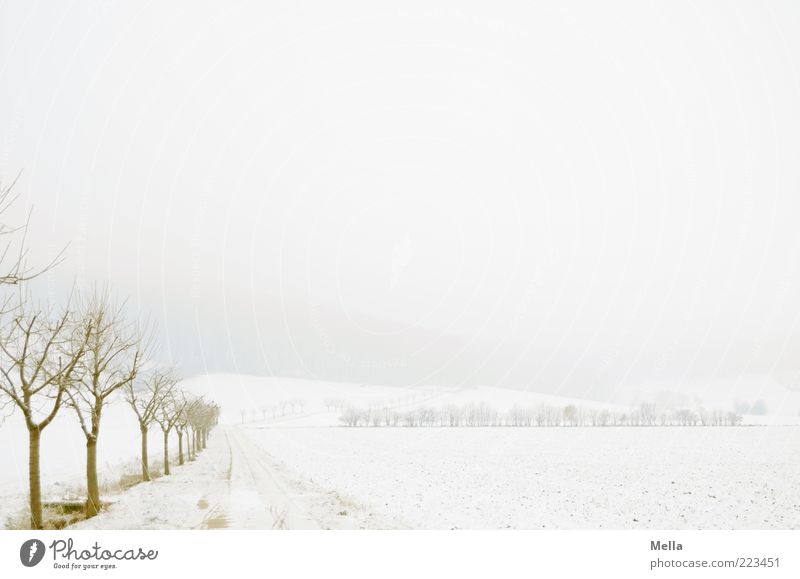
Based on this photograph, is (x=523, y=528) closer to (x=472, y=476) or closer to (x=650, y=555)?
(x=650, y=555)

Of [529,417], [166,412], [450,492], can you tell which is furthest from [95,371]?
[529,417]

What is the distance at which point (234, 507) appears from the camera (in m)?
16.0

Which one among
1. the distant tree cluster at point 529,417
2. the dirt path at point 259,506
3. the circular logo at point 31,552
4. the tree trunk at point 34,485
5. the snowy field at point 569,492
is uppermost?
the tree trunk at point 34,485

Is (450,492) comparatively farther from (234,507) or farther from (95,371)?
(95,371)

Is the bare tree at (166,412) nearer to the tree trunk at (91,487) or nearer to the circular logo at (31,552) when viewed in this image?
the tree trunk at (91,487)

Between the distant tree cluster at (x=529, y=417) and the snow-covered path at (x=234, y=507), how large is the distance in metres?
110

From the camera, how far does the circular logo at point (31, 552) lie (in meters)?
11.8

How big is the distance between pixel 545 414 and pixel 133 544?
157 meters

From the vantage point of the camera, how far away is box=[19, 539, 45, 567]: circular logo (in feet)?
38.7

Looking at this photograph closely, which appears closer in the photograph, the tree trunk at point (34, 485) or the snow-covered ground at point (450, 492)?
the tree trunk at point (34, 485)

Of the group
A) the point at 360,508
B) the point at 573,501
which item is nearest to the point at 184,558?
the point at 360,508

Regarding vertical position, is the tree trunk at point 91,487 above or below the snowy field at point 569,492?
above

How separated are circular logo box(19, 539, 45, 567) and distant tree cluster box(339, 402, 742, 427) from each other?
119 meters

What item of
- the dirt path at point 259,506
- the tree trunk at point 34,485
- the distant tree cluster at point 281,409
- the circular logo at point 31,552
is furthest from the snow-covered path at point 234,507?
the distant tree cluster at point 281,409
